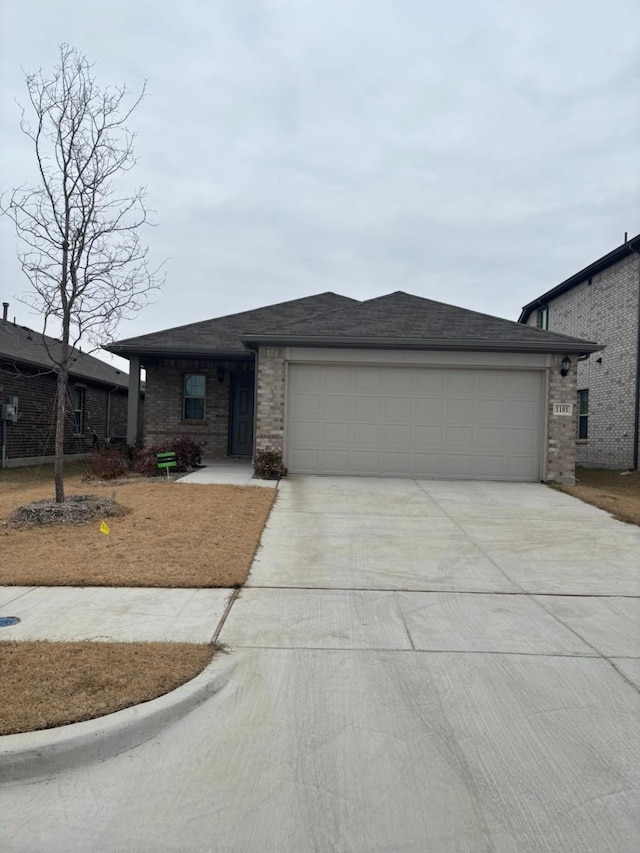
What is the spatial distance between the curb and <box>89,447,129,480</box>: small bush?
1024 centimetres

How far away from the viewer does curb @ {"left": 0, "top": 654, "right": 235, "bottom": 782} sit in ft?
9.87

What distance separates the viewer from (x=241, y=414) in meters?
17.2

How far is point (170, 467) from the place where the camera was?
44.2ft

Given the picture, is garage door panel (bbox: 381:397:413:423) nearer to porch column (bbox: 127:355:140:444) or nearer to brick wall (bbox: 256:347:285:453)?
brick wall (bbox: 256:347:285:453)

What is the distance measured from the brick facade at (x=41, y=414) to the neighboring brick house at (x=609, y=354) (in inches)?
581

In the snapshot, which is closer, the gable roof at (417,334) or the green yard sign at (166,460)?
the green yard sign at (166,460)

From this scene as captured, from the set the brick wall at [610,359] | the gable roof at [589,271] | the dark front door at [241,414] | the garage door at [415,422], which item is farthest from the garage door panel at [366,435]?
the gable roof at [589,271]

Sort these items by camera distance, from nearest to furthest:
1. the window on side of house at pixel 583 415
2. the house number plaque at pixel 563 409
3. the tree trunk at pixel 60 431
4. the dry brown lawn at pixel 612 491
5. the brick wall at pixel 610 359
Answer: the tree trunk at pixel 60 431
the dry brown lawn at pixel 612 491
the house number plaque at pixel 563 409
the brick wall at pixel 610 359
the window on side of house at pixel 583 415

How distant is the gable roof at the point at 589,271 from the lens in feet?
56.4

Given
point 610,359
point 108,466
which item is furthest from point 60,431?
point 610,359

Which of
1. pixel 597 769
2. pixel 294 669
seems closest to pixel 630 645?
pixel 597 769

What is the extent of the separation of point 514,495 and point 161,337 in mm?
9996

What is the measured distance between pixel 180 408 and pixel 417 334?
7.10m

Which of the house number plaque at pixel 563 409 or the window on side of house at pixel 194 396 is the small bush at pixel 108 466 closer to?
the window on side of house at pixel 194 396
